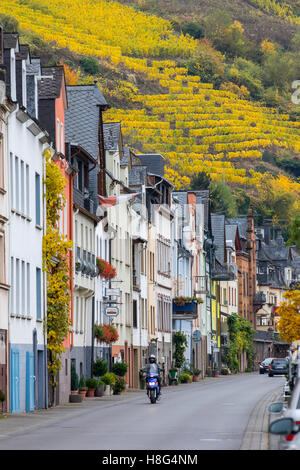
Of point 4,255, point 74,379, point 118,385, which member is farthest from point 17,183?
point 118,385

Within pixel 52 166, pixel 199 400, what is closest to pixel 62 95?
pixel 52 166

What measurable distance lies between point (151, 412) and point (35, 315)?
19.8 ft

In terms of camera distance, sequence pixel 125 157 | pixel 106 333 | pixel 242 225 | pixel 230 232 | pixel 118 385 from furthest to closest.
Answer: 1. pixel 242 225
2. pixel 230 232
3. pixel 125 157
4. pixel 106 333
5. pixel 118 385

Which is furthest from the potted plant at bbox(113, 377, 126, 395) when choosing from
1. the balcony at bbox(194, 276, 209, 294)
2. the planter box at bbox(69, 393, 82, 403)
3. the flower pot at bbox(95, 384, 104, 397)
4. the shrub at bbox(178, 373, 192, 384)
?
the balcony at bbox(194, 276, 209, 294)

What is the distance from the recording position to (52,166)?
44.6 meters

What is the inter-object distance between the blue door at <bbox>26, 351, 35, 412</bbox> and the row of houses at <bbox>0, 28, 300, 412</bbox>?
4 cm

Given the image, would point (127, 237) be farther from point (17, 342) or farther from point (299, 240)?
point (299, 240)

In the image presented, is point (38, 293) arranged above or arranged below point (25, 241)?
below

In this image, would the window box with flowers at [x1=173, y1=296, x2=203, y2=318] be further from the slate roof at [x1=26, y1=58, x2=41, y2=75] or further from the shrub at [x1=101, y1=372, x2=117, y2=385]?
the slate roof at [x1=26, y1=58, x2=41, y2=75]

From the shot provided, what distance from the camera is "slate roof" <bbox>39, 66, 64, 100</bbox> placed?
46.6 m

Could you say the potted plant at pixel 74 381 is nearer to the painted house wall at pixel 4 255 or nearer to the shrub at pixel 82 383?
the shrub at pixel 82 383

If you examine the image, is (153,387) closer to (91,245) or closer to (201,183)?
(91,245)

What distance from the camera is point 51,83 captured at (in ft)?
155

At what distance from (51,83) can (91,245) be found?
1146cm
